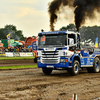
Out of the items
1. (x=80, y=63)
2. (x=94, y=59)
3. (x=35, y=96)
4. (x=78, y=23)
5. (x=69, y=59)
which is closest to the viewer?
(x=35, y=96)

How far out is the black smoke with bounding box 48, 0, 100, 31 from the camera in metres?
19.0

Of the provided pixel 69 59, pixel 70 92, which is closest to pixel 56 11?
pixel 69 59

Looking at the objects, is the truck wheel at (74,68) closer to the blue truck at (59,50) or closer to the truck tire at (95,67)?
the blue truck at (59,50)

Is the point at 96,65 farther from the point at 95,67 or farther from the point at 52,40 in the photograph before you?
the point at 52,40

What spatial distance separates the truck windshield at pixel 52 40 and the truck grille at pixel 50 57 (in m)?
0.48

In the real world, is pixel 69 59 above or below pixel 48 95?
above

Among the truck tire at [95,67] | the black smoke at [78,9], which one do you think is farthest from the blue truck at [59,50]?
the black smoke at [78,9]

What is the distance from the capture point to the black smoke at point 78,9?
19.0 metres

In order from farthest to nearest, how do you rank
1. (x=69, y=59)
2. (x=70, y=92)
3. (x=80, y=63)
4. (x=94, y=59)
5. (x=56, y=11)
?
(x=56, y=11), (x=94, y=59), (x=80, y=63), (x=69, y=59), (x=70, y=92)

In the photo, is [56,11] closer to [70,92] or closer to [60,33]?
[60,33]

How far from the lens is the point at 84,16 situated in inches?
760

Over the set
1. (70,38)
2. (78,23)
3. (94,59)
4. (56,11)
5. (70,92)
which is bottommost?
(70,92)

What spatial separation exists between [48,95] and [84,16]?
41.7 feet

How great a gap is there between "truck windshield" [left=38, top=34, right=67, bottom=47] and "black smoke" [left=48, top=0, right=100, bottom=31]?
17.2 feet
